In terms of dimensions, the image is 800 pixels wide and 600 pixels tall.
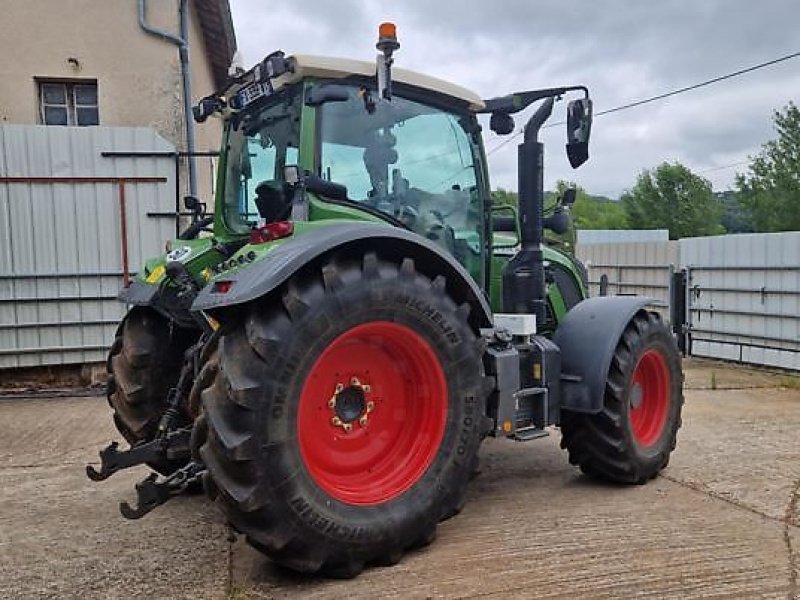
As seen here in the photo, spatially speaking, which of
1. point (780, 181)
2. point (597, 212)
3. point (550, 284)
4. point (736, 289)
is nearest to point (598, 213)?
point (597, 212)

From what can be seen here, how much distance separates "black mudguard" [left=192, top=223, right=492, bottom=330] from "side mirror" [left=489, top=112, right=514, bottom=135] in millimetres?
1397

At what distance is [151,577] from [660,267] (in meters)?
9.25

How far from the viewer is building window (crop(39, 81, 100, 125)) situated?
347 inches

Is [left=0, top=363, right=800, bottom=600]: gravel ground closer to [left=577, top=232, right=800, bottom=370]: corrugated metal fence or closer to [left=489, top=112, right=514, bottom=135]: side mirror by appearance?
[left=489, top=112, right=514, bottom=135]: side mirror

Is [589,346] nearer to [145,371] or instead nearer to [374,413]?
[374,413]

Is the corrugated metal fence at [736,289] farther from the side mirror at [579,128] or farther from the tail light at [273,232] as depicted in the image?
the tail light at [273,232]

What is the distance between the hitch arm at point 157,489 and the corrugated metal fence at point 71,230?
5.33 metres

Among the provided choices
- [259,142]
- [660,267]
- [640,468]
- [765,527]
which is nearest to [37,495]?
[259,142]

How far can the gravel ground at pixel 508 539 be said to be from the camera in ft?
9.31

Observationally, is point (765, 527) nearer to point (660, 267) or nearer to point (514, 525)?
point (514, 525)

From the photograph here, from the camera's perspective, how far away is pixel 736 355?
9.25 m

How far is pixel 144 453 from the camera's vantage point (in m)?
3.18

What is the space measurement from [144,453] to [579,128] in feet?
9.17

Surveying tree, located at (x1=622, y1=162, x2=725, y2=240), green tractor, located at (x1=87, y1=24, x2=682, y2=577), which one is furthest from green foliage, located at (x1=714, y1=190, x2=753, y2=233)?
green tractor, located at (x1=87, y1=24, x2=682, y2=577)
